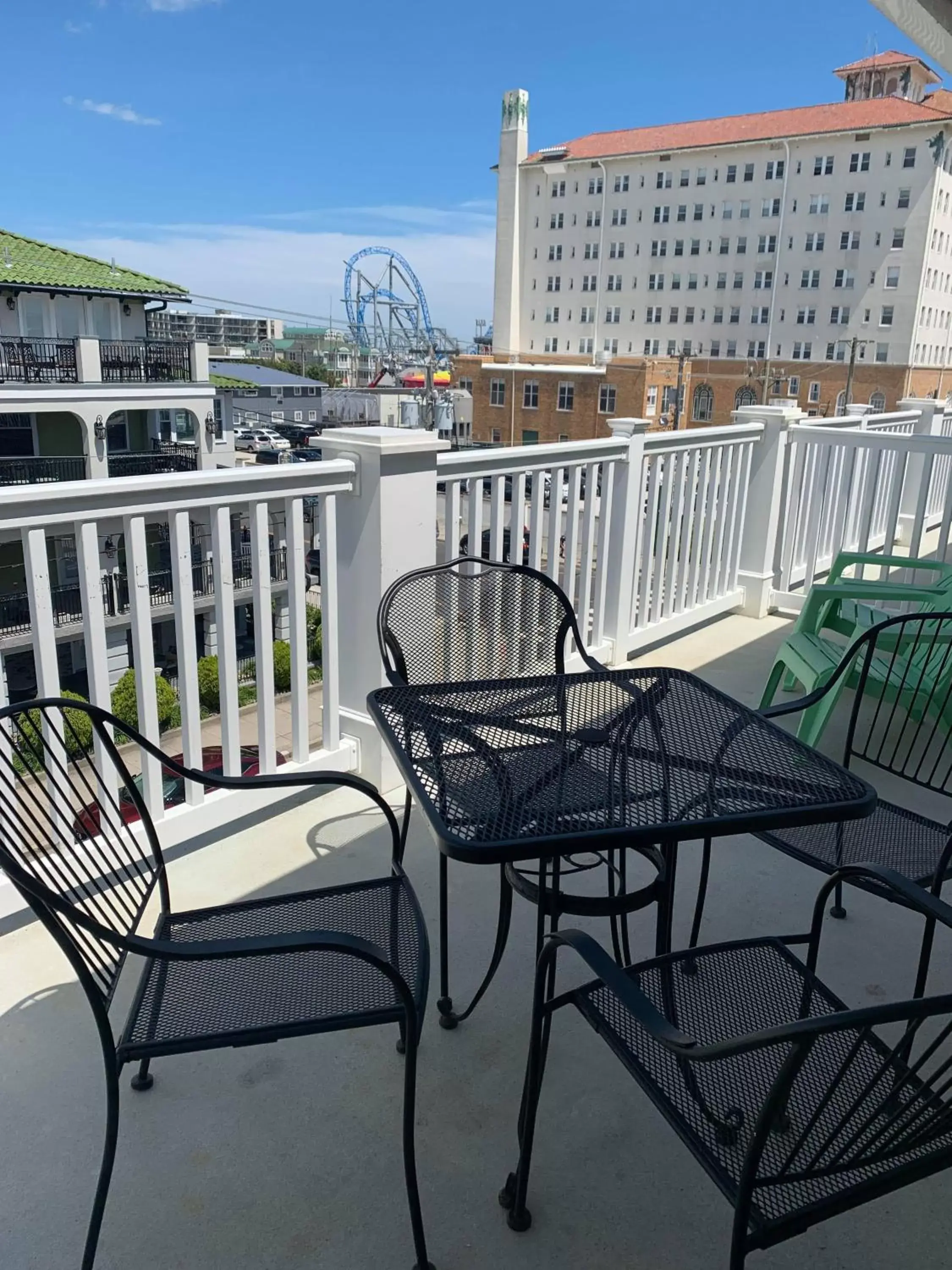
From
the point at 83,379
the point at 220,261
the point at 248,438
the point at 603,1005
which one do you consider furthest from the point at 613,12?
the point at 603,1005

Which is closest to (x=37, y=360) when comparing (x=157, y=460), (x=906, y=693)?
(x=157, y=460)

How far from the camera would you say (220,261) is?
2557 inches

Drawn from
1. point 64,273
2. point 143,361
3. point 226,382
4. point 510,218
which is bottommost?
point 226,382

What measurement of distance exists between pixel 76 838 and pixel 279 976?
50cm

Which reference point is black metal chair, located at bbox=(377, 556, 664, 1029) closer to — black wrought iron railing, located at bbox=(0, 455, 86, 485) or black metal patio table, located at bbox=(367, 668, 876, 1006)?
black metal patio table, located at bbox=(367, 668, 876, 1006)

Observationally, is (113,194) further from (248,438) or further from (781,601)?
(781,601)

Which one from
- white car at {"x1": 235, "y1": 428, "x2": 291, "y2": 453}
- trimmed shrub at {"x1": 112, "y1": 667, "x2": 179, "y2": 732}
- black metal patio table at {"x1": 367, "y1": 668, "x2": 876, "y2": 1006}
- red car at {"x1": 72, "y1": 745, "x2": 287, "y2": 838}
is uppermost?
black metal patio table at {"x1": 367, "y1": 668, "x2": 876, "y2": 1006}

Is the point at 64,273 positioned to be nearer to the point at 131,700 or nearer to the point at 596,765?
the point at 131,700

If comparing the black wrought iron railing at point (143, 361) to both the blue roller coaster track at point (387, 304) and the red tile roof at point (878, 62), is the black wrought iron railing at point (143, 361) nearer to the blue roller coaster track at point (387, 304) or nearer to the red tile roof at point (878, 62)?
the red tile roof at point (878, 62)

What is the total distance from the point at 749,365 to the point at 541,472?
50108 mm

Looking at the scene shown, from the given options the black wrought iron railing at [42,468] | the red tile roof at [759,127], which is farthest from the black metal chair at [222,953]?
the red tile roof at [759,127]

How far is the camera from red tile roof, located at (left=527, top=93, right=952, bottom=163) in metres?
43.3

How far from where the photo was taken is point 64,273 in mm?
23469

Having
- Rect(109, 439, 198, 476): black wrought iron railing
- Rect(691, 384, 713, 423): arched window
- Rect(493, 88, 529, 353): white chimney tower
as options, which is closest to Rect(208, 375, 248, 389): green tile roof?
Rect(109, 439, 198, 476): black wrought iron railing
